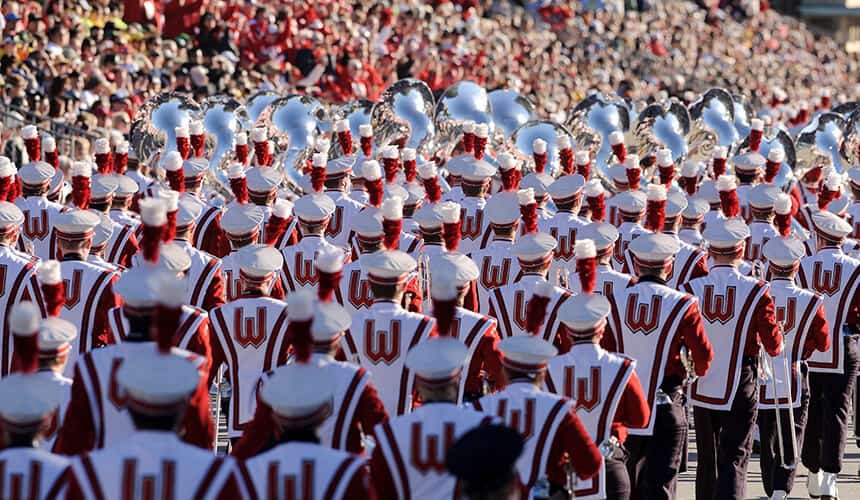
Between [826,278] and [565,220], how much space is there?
1407mm

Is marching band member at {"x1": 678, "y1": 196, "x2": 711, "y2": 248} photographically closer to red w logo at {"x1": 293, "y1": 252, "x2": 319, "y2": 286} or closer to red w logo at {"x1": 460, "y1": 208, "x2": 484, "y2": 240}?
red w logo at {"x1": 460, "y1": 208, "x2": 484, "y2": 240}

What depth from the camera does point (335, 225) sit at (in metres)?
9.58

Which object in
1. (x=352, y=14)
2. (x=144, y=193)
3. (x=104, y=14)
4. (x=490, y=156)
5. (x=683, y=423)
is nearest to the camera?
(x=683, y=423)

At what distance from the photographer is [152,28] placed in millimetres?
18250

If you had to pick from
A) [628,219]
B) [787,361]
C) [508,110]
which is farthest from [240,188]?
[508,110]

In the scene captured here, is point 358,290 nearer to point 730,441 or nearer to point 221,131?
point 730,441

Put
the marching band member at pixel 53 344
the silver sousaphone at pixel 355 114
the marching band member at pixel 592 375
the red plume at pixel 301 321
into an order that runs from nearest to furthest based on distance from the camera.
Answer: the red plume at pixel 301 321 → the marching band member at pixel 53 344 → the marching band member at pixel 592 375 → the silver sousaphone at pixel 355 114

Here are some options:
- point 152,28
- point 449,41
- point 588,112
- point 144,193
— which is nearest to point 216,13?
point 152,28

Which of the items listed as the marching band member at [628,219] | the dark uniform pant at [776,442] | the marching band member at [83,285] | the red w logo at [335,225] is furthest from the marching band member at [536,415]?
the red w logo at [335,225]

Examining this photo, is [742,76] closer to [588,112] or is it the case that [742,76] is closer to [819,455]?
[588,112]

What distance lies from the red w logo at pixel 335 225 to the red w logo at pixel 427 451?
15.7 feet

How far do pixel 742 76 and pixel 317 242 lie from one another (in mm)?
21264

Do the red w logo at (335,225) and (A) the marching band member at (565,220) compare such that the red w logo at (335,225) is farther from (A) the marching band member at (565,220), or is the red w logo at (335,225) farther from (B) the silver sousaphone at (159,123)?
(B) the silver sousaphone at (159,123)

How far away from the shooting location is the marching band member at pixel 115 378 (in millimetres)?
4781
